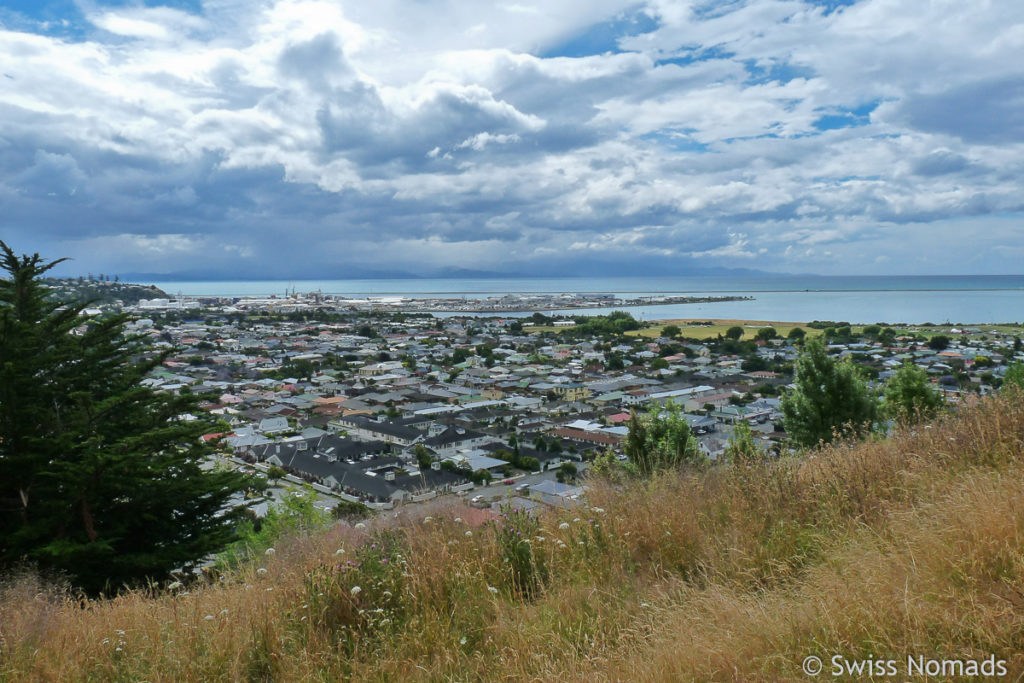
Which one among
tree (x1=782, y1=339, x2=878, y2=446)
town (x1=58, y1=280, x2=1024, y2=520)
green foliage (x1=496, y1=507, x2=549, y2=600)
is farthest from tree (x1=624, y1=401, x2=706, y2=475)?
green foliage (x1=496, y1=507, x2=549, y2=600)

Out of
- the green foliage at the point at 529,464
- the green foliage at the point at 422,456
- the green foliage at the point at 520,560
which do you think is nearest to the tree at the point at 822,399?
the green foliage at the point at 529,464

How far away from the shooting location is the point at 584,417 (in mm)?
26734

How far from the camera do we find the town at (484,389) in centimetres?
1695

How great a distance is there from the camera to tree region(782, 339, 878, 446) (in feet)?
36.4

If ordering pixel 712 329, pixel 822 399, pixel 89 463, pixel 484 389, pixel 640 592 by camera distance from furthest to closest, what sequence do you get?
pixel 712 329 → pixel 484 389 → pixel 822 399 → pixel 89 463 → pixel 640 592

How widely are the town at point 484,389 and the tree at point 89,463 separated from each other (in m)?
0.78

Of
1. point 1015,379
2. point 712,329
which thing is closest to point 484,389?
point 1015,379

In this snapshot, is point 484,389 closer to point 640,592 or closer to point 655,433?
point 655,433

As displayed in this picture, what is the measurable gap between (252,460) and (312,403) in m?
12.9

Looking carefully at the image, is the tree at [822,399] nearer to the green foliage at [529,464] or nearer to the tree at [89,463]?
the green foliage at [529,464]

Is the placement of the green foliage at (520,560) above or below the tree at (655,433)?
above

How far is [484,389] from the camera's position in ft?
117

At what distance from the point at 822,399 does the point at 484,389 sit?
84.3 feet

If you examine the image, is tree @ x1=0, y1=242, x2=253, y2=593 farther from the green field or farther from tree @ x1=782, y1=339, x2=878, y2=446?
the green field
